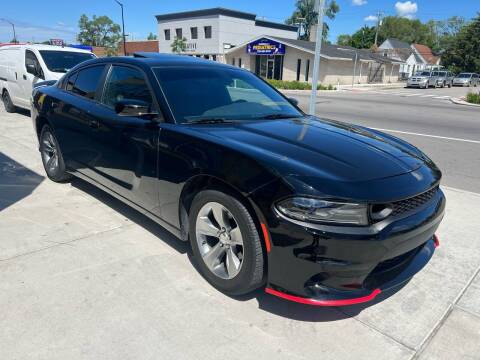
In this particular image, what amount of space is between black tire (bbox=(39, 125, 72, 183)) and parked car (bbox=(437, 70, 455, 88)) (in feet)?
157

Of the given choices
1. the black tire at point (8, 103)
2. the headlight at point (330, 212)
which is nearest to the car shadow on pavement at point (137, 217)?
the headlight at point (330, 212)

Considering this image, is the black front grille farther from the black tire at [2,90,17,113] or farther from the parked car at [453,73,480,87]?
the parked car at [453,73,480,87]

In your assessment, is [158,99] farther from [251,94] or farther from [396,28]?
[396,28]

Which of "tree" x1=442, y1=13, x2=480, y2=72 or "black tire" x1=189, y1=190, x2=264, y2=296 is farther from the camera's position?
"tree" x1=442, y1=13, x2=480, y2=72

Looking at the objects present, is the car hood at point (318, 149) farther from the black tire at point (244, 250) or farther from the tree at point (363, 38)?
the tree at point (363, 38)

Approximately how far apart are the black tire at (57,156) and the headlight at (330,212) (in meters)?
3.61

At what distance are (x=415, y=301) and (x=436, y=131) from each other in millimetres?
9541

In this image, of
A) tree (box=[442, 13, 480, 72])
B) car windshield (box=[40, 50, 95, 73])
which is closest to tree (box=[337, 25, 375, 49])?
tree (box=[442, 13, 480, 72])

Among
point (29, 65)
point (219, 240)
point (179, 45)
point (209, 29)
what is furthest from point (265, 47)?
point (219, 240)

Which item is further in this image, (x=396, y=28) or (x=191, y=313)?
(x=396, y=28)

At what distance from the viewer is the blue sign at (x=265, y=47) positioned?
40344 mm

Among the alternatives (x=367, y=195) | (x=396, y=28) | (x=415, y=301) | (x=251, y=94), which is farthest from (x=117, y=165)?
(x=396, y=28)

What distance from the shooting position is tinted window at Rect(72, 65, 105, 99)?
13.5 feet

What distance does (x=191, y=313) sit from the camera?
8.59ft
